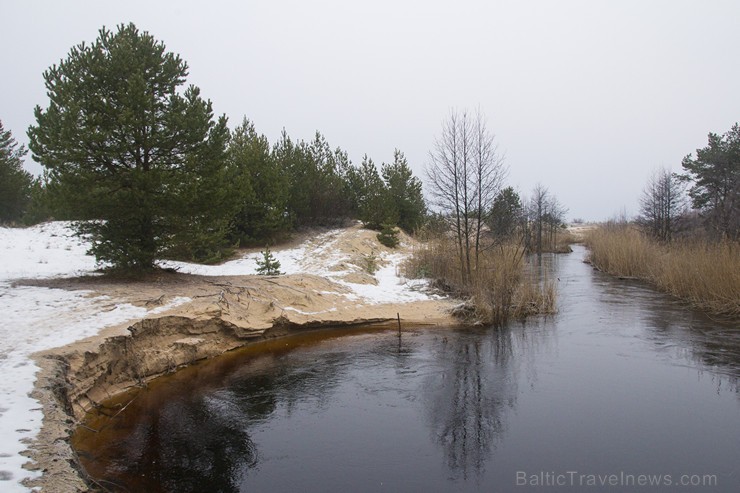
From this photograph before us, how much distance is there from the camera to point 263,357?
10133 mm

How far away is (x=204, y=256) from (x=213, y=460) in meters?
14.8

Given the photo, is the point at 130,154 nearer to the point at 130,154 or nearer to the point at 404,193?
the point at 130,154

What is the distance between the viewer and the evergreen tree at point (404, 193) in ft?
99.3

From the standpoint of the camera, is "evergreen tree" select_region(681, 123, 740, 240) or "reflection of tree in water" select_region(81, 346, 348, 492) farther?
"evergreen tree" select_region(681, 123, 740, 240)

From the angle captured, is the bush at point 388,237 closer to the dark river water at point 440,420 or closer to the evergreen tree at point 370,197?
the evergreen tree at point 370,197

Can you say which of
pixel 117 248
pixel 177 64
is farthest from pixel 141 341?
pixel 177 64

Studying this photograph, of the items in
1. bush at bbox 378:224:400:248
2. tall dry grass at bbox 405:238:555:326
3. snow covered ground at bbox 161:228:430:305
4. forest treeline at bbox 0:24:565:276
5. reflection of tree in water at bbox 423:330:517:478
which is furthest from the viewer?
bush at bbox 378:224:400:248

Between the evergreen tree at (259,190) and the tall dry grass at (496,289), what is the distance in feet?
30.5

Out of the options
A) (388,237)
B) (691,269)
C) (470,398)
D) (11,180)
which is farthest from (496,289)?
(11,180)

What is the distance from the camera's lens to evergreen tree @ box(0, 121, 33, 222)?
27.2 metres

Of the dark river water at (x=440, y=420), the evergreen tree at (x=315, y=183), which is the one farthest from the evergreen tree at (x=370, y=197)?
the dark river water at (x=440, y=420)

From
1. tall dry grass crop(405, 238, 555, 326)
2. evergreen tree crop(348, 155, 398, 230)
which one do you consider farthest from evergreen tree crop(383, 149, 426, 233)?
tall dry grass crop(405, 238, 555, 326)

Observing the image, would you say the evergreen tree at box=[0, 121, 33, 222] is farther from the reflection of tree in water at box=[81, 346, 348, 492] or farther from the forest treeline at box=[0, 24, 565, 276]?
the reflection of tree in water at box=[81, 346, 348, 492]

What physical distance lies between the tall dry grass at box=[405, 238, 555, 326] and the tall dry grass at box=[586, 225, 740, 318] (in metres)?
4.22
